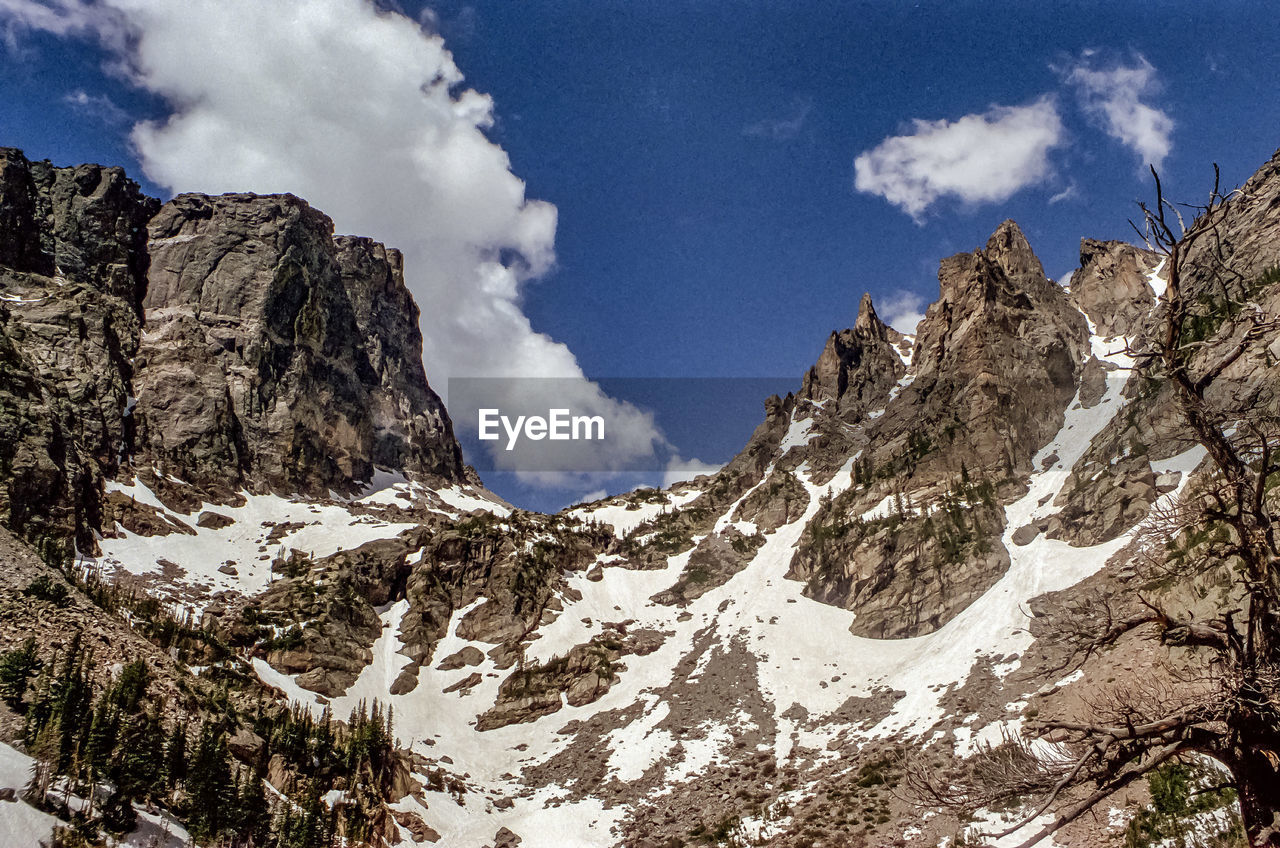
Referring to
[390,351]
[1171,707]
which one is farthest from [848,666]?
[390,351]

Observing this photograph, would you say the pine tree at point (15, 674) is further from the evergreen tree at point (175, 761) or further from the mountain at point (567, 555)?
the evergreen tree at point (175, 761)

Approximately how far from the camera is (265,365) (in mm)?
140125

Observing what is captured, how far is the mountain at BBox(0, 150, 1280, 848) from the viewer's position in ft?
164

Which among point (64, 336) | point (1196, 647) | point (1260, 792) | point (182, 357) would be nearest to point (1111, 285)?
point (1196, 647)

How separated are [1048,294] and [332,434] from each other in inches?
5496

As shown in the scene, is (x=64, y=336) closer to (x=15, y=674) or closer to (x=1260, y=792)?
(x=15, y=674)

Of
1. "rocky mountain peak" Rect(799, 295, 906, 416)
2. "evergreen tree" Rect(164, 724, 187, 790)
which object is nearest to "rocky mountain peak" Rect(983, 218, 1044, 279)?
"rocky mountain peak" Rect(799, 295, 906, 416)

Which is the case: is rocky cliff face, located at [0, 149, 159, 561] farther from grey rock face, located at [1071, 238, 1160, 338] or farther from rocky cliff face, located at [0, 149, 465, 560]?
grey rock face, located at [1071, 238, 1160, 338]

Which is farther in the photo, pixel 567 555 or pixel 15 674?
pixel 567 555

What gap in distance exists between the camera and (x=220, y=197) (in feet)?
531

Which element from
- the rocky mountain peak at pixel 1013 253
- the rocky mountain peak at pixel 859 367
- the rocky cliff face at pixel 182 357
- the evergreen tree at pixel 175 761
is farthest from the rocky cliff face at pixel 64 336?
the rocky mountain peak at pixel 1013 253

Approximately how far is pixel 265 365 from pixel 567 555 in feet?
246

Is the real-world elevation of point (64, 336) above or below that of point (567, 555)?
above

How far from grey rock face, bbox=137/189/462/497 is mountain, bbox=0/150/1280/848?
790 millimetres
